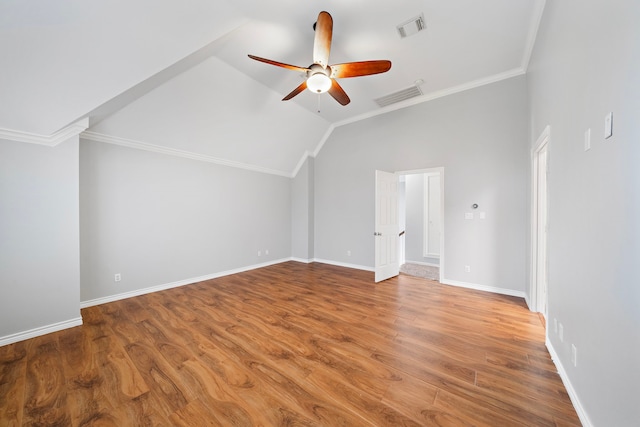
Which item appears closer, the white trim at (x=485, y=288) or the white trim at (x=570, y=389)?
the white trim at (x=570, y=389)

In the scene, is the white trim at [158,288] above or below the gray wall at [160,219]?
below

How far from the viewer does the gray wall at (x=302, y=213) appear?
5973 mm

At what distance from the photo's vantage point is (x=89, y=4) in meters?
1.47

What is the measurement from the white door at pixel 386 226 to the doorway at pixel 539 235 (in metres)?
2.11

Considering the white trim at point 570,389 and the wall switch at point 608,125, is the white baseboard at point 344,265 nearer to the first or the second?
the white trim at point 570,389

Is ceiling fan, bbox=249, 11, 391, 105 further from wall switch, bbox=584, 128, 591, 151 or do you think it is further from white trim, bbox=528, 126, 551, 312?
white trim, bbox=528, 126, 551, 312

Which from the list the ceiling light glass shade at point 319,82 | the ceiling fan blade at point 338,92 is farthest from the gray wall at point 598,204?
the ceiling fan blade at point 338,92

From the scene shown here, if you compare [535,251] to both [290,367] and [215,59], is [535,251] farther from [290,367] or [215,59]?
[215,59]

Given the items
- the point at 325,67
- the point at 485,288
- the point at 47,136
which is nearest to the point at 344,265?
the point at 485,288

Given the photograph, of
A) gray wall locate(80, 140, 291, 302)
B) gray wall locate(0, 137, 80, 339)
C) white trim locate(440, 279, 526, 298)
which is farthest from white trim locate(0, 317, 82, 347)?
white trim locate(440, 279, 526, 298)

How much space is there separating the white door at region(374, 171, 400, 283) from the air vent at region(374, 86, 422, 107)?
1390 millimetres

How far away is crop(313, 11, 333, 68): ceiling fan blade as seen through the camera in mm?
1999

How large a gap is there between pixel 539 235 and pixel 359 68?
3046 millimetres

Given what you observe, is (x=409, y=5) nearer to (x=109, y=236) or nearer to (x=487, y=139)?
(x=487, y=139)
